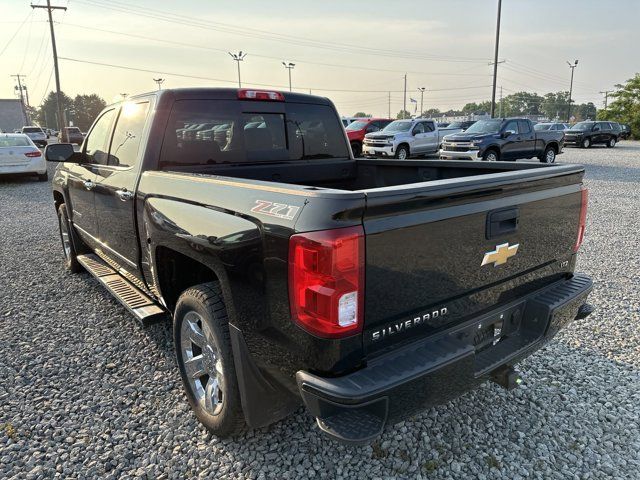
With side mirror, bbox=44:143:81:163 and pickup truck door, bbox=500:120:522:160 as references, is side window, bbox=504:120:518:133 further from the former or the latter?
side mirror, bbox=44:143:81:163

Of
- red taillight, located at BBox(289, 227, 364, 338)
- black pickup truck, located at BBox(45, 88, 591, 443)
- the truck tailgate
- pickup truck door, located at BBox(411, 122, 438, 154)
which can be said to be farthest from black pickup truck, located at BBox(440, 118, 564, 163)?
red taillight, located at BBox(289, 227, 364, 338)

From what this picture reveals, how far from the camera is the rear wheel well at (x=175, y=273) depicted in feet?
9.82

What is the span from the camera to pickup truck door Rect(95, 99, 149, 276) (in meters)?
3.41

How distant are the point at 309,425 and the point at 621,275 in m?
4.46

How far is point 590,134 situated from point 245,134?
1313 inches

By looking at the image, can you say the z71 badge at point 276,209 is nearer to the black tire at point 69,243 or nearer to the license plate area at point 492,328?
the license plate area at point 492,328

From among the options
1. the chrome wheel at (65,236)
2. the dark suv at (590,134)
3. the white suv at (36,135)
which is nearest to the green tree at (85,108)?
the white suv at (36,135)

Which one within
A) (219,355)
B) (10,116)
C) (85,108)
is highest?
(85,108)

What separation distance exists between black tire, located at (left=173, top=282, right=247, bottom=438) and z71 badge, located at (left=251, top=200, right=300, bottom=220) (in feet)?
2.14

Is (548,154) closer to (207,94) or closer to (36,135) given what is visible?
(207,94)

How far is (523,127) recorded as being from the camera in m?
17.5

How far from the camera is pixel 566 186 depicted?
280 centimetres

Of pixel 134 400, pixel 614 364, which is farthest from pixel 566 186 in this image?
Answer: pixel 134 400

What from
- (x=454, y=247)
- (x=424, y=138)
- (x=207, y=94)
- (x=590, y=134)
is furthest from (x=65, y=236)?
(x=590, y=134)
